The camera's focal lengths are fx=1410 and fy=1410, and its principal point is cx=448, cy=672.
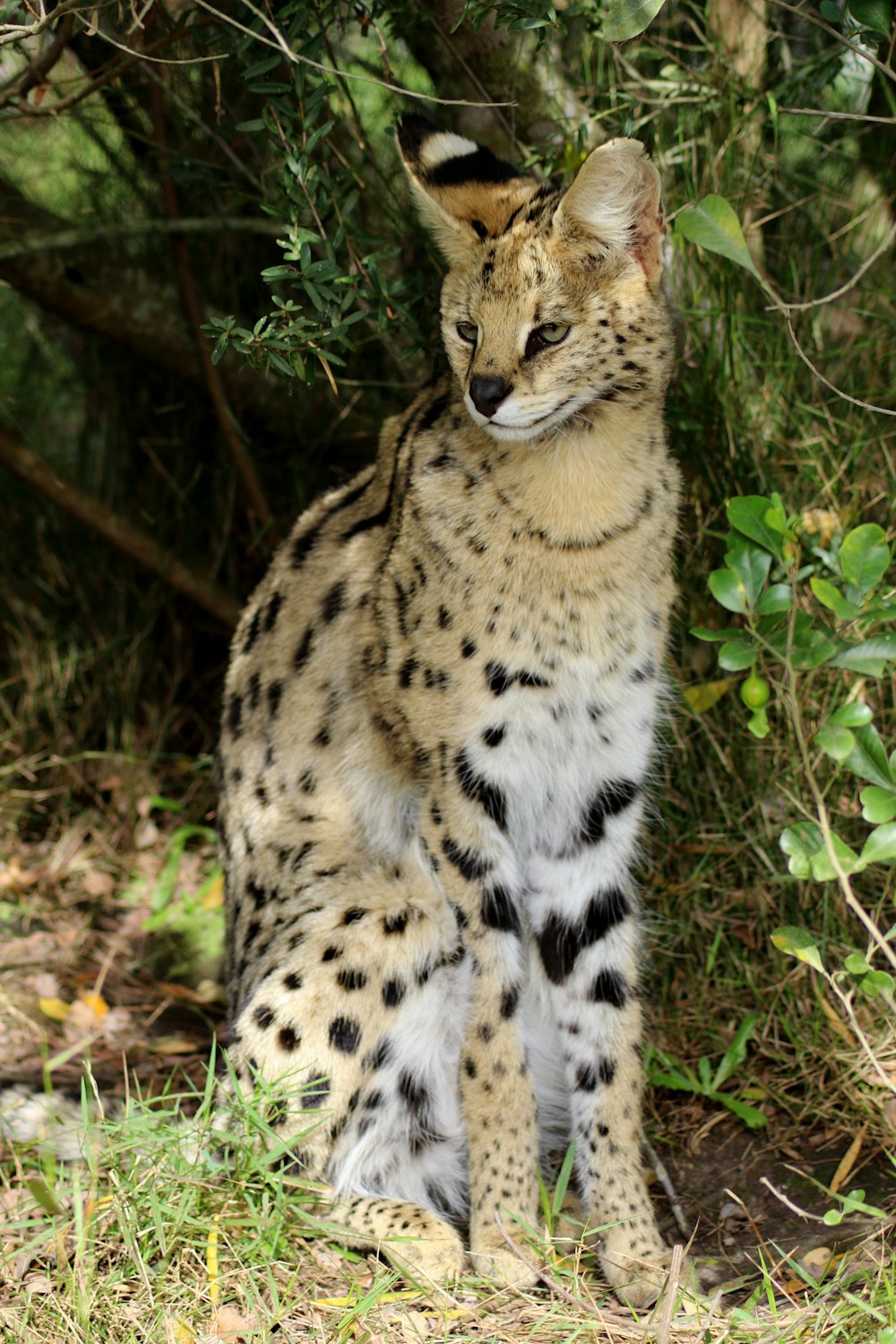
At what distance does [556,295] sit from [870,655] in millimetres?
893

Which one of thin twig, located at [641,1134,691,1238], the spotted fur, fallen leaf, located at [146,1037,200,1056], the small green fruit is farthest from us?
fallen leaf, located at [146,1037,200,1056]

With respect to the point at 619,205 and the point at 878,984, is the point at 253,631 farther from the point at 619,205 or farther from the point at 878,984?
the point at 878,984

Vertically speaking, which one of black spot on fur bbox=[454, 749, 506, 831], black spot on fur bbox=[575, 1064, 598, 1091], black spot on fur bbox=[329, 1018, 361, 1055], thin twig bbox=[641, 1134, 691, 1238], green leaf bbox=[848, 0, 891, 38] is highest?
green leaf bbox=[848, 0, 891, 38]

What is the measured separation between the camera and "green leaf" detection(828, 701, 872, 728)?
2.58 metres

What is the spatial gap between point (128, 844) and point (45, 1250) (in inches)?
73.5

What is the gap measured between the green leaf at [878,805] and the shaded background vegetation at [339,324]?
0.62 meters

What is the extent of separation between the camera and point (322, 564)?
3312 mm

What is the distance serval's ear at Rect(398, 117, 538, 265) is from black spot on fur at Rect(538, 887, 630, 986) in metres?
1.36

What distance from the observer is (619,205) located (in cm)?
257

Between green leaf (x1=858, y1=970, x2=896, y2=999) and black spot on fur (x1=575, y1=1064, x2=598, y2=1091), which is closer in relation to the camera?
green leaf (x1=858, y1=970, x2=896, y2=999)

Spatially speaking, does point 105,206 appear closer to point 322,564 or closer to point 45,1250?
point 322,564

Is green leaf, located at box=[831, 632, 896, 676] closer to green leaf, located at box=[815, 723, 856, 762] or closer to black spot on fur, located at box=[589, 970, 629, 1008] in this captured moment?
green leaf, located at box=[815, 723, 856, 762]

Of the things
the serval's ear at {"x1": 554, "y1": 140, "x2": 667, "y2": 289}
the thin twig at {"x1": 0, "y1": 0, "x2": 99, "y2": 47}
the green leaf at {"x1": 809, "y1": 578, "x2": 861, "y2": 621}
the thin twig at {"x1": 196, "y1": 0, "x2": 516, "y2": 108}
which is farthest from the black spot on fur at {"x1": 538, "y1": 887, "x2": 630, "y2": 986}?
the thin twig at {"x1": 0, "y1": 0, "x2": 99, "y2": 47}

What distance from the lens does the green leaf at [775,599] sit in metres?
2.71
